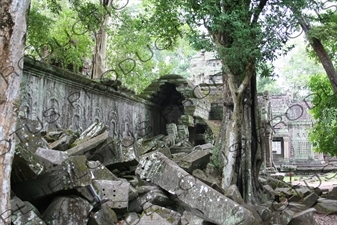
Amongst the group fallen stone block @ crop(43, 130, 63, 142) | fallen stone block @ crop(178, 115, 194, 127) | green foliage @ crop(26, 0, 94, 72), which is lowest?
fallen stone block @ crop(43, 130, 63, 142)

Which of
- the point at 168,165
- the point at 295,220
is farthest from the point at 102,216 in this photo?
the point at 295,220

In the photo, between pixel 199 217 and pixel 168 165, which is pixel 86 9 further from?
pixel 199 217

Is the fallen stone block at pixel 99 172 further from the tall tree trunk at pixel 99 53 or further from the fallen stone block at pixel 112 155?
the tall tree trunk at pixel 99 53

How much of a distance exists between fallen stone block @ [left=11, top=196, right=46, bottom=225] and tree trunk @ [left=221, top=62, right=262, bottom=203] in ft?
Answer: 12.1

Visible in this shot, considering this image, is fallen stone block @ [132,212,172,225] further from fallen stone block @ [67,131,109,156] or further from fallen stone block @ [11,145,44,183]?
fallen stone block @ [67,131,109,156]

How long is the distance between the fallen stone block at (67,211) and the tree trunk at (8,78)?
54cm

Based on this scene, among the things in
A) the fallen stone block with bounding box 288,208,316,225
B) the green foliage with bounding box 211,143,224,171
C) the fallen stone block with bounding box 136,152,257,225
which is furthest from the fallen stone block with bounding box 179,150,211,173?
the fallen stone block with bounding box 288,208,316,225

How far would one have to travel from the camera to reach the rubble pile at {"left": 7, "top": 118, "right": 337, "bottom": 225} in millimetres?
3422

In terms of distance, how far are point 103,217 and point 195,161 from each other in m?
2.85

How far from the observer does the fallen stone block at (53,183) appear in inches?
139

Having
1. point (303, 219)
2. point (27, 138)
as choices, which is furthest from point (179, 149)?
point (27, 138)

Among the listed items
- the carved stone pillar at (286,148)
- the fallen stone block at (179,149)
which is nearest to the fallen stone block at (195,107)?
the fallen stone block at (179,149)

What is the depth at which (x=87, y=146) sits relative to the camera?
4.93m

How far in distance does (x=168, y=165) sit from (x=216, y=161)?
7.34 ft
